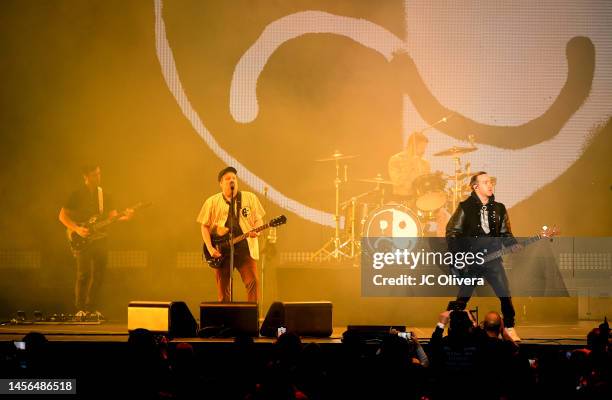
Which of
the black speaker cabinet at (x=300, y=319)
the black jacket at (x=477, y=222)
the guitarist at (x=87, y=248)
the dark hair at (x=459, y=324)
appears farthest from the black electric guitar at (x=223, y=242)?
the dark hair at (x=459, y=324)

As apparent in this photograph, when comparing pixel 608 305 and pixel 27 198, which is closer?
pixel 608 305

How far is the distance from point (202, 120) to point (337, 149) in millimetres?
1800

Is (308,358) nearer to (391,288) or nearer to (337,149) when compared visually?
(391,288)

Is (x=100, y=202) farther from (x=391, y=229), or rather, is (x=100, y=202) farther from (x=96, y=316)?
(x=391, y=229)

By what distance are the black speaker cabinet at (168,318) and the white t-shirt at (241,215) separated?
1.31 metres

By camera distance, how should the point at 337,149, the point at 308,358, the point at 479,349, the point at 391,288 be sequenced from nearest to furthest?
the point at 308,358 → the point at 479,349 → the point at 391,288 → the point at 337,149

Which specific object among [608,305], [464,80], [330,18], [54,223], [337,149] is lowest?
[608,305]

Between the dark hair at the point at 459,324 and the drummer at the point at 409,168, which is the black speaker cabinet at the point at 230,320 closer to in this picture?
the dark hair at the point at 459,324

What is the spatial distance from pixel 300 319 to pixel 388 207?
2897 mm

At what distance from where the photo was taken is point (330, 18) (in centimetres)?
1018

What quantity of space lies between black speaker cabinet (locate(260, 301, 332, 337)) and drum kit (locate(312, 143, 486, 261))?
2.59 metres

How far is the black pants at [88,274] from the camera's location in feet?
31.9

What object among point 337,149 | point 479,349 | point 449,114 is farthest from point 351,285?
point 479,349

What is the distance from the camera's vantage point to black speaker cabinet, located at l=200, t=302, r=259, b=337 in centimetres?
723
